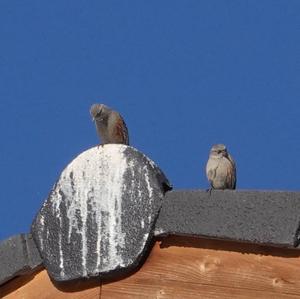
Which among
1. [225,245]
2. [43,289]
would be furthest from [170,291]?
[43,289]

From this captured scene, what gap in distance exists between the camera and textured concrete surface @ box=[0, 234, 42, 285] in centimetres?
697

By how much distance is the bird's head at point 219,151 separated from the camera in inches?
357

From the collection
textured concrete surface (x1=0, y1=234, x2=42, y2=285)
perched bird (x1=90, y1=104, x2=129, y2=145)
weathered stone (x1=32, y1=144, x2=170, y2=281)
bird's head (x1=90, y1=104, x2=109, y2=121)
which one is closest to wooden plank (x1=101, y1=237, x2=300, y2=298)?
weathered stone (x1=32, y1=144, x2=170, y2=281)

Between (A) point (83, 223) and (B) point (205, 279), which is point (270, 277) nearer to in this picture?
(B) point (205, 279)

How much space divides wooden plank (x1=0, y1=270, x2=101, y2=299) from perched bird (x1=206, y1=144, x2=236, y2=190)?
1.93 m

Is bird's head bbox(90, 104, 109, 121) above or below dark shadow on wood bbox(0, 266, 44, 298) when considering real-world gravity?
above

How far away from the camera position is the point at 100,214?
261 inches

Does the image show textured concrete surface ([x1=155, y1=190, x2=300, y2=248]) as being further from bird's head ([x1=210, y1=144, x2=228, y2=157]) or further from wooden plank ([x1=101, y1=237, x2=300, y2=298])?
bird's head ([x1=210, y1=144, x2=228, y2=157])

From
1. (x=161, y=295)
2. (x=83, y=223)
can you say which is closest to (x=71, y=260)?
(x=83, y=223)

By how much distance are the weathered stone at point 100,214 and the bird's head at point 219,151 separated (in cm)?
236

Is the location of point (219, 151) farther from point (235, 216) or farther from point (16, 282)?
point (235, 216)

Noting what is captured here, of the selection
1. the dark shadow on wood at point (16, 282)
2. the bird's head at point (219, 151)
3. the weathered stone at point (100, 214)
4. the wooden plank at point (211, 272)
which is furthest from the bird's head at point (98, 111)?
the wooden plank at point (211, 272)

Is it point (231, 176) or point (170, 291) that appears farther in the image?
point (231, 176)

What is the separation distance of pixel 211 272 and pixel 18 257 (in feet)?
4.78
